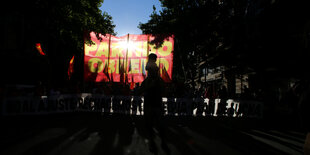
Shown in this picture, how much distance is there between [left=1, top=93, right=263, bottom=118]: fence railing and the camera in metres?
10.6

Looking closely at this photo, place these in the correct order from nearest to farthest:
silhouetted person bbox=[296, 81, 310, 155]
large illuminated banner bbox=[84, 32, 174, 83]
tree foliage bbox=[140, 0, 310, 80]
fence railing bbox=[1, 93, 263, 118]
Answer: silhouetted person bbox=[296, 81, 310, 155], fence railing bbox=[1, 93, 263, 118], large illuminated banner bbox=[84, 32, 174, 83], tree foliage bbox=[140, 0, 310, 80]

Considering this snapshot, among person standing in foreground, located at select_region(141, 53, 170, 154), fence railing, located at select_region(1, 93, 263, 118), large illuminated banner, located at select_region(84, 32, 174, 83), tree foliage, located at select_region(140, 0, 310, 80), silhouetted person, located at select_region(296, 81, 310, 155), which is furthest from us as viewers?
tree foliage, located at select_region(140, 0, 310, 80)

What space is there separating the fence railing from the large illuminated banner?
123 centimetres

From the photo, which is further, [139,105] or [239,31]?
[239,31]

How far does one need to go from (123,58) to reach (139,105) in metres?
3.04

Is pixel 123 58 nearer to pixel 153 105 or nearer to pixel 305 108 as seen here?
pixel 153 105

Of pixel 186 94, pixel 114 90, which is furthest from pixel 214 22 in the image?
pixel 114 90

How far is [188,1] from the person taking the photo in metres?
14.7

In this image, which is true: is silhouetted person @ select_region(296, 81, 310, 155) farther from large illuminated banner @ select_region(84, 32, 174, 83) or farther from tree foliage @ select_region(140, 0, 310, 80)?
tree foliage @ select_region(140, 0, 310, 80)

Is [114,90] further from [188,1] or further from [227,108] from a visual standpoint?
[188,1]

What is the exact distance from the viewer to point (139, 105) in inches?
428

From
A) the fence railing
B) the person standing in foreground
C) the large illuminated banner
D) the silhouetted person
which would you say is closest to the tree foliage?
the large illuminated banner

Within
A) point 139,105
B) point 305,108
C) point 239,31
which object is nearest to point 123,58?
point 139,105

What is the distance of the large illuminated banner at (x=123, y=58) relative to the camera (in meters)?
11.6
